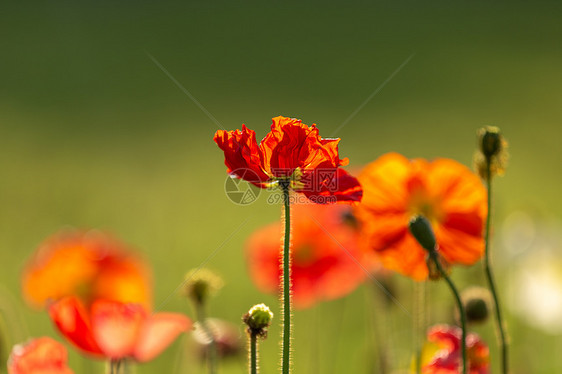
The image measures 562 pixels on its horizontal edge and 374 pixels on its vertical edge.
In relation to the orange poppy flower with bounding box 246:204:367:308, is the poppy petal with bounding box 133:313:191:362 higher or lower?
lower

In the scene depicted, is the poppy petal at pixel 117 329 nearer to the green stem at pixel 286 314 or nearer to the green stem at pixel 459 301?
the green stem at pixel 286 314

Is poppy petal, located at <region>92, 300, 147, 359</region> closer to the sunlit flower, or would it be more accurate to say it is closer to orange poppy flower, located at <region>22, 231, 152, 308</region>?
the sunlit flower

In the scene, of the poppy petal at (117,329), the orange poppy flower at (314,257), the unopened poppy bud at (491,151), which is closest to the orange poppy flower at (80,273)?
the orange poppy flower at (314,257)

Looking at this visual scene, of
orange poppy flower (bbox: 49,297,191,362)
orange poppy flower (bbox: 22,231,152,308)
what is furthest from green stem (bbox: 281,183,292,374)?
orange poppy flower (bbox: 22,231,152,308)

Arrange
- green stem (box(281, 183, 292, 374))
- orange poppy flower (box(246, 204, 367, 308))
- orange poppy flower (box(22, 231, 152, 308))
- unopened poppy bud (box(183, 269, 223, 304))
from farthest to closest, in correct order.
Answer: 1. orange poppy flower (box(246, 204, 367, 308))
2. orange poppy flower (box(22, 231, 152, 308))
3. unopened poppy bud (box(183, 269, 223, 304))
4. green stem (box(281, 183, 292, 374))

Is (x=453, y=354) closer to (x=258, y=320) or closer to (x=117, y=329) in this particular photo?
(x=258, y=320)
